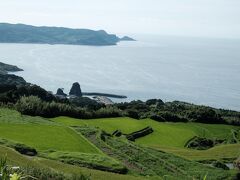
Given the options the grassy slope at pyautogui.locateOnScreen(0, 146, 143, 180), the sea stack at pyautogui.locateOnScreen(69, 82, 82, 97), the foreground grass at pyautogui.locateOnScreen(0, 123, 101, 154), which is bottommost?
the sea stack at pyautogui.locateOnScreen(69, 82, 82, 97)

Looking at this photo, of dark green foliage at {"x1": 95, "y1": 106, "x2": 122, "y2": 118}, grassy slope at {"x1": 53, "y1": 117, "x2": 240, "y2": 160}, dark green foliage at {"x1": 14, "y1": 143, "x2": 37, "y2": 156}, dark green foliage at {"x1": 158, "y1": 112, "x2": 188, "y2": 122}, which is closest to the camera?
dark green foliage at {"x1": 14, "y1": 143, "x2": 37, "y2": 156}

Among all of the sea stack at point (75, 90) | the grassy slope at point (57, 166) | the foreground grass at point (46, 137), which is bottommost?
the sea stack at point (75, 90)

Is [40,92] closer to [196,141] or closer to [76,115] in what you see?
[76,115]

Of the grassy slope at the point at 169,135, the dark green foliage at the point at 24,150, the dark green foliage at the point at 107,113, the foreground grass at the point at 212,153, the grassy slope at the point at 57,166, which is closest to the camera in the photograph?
the grassy slope at the point at 57,166

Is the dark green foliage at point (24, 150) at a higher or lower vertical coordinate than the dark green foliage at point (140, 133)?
higher

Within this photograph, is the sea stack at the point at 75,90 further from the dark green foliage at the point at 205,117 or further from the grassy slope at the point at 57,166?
the grassy slope at the point at 57,166

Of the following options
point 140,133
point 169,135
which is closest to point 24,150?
point 140,133

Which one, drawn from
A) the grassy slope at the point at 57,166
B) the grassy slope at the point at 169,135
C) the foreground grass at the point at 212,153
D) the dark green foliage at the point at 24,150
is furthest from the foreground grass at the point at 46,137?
the grassy slope at the point at 169,135

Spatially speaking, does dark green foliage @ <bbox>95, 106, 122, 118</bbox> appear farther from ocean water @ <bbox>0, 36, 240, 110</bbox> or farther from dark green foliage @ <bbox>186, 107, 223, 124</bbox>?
Result: ocean water @ <bbox>0, 36, 240, 110</bbox>

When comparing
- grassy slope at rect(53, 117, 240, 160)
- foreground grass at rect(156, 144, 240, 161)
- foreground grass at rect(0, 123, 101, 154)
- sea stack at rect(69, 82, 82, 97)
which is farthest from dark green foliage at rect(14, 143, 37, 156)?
sea stack at rect(69, 82, 82, 97)

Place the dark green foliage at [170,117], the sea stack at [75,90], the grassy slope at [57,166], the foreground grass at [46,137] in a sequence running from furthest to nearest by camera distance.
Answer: the sea stack at [75,90] → the dark green foliage at [170,117] → the foreground grass at [46,137] → the grassy slope at [57,166]

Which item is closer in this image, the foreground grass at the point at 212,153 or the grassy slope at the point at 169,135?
the foreground grass at the point at 212,153

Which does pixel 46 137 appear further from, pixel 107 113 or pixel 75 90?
pixel 75 90

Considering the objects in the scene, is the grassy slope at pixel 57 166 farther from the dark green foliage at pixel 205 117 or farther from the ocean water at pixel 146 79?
the ocean water at pixel 146 79
